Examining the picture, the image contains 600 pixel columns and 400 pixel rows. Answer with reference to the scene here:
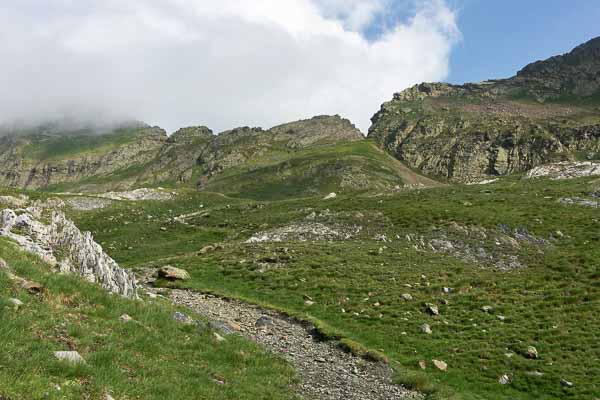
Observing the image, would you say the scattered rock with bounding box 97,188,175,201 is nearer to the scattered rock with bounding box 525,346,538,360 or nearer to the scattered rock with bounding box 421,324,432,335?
the scattered rock with bounding box 421,324,432,335

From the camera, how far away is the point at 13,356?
9148 millimetres

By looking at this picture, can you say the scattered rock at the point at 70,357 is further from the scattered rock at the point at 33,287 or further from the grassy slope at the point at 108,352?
the scattered rock at the point at 33,287

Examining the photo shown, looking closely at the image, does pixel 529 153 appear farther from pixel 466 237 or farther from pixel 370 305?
pixel 370 305

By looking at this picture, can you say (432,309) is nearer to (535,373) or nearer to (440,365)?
(440,365)

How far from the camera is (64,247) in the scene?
21.0m

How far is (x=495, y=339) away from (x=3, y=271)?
23153 millimetres

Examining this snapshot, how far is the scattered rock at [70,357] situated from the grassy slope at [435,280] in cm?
1382

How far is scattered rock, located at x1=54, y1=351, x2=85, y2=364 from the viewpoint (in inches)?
394

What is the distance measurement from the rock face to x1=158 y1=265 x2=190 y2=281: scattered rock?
571 inches

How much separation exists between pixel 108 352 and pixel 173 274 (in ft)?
87.4

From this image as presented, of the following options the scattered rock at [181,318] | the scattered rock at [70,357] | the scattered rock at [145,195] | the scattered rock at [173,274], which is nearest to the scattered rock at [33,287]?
the scattered rock at [70,357]

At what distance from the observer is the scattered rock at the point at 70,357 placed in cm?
1000

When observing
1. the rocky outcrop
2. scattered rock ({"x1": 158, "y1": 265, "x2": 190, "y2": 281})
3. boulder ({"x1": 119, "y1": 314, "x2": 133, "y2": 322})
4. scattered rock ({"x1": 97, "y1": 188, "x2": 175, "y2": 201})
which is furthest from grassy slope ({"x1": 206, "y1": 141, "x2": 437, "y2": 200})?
boulder ({"x1": 119, "y1": 314, "x2": 133, "y2": 322})

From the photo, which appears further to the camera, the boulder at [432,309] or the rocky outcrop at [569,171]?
the rocky outcrop at [569,171]
